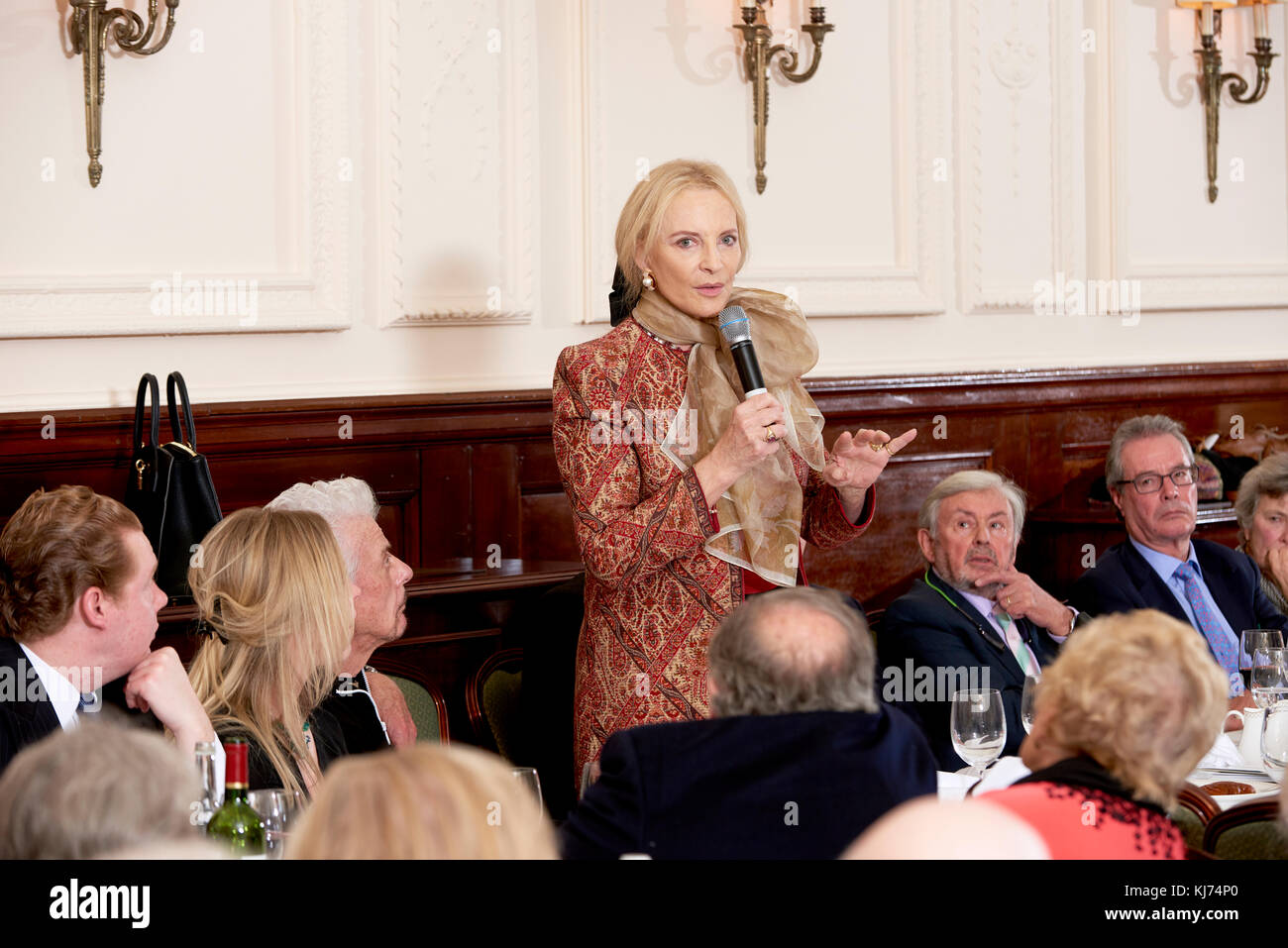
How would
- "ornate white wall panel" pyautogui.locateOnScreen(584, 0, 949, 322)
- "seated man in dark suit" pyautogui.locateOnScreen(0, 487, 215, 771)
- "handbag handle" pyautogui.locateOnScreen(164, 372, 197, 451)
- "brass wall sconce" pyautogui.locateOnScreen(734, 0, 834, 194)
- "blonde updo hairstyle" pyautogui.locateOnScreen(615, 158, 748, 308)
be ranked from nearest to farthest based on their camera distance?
"seated man in dark suit" pyautogui.locateOnScreen(0, 487, 215, 771)
"blonde updo hairstyle" pyautogui.locateOnScreen(615, 158, 748, 308)
"handbag handle" pyautogui.locateOnScreen(164, 372, 197, 451)
"ornate white wall panel" pyautogui.locateOnScreen(584, 0, 949, 322)
"brass wall sconce" pyautogui.locateOnScreen(734, 0, 834, 194)

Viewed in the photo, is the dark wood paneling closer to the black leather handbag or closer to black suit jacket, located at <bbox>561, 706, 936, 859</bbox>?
the black leather handbag

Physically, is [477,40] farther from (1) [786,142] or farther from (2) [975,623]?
(2) [975,623]

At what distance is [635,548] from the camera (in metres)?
2.73

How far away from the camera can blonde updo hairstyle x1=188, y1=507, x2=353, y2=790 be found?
2.42 meters

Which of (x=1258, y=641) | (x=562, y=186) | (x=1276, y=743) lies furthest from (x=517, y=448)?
(x=1276, y=743)

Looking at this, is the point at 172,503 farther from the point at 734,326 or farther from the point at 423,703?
the point at 734,326

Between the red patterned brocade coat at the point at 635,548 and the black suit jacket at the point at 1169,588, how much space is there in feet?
4.68

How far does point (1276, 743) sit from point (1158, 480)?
141 cm

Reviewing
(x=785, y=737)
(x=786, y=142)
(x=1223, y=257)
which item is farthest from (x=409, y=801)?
(x=1223, y=257)

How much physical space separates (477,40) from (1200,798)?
2.67 metres

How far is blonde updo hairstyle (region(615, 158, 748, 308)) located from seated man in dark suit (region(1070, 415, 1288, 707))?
159 cm

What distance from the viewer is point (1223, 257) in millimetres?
5395

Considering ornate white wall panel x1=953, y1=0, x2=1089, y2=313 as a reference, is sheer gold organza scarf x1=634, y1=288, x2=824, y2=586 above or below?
below

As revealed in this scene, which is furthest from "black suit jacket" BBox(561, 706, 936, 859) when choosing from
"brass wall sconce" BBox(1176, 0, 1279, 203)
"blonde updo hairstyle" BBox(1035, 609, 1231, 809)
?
"brass wall sconce" BBox(1176, 0, 1279, 203)
